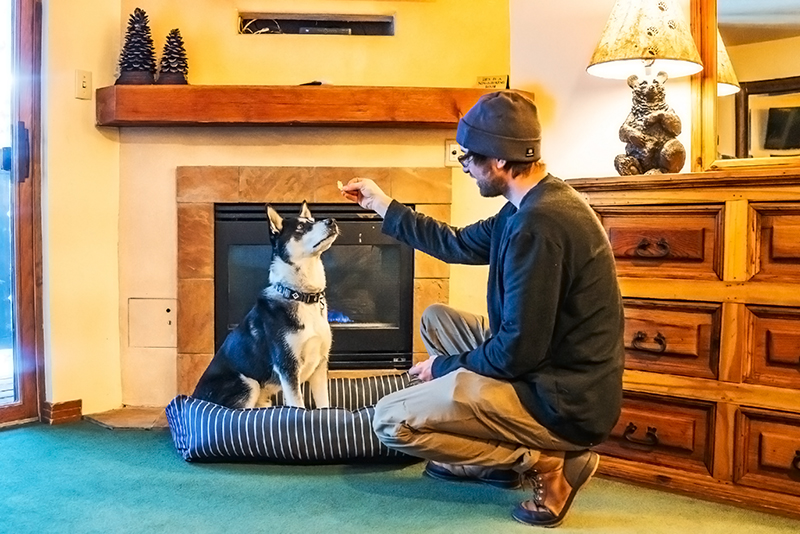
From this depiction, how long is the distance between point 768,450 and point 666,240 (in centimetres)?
70

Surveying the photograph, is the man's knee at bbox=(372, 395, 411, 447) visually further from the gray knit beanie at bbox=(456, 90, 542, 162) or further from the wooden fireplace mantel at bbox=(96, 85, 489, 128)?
the wooden fireplace mantel at bbox=(96, 85, 489, 128)

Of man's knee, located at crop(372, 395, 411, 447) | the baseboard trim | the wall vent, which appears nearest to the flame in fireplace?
the baseboard trim

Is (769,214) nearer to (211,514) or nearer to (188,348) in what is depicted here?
(211,514)

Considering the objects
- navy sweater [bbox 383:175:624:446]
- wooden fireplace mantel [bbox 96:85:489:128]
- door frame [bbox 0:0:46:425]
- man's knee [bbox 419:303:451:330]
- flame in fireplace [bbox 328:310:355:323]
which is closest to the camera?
navy sweater [bbox 383:175:624:446]

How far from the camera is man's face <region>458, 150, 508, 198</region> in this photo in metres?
1.96

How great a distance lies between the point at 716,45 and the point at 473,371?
63.3 inches

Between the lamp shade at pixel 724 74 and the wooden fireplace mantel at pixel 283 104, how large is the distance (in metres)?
A: 0.94

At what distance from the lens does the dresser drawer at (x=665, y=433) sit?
228 centimetres

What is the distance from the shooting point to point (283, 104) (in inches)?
120

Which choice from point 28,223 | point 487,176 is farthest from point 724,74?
point 28,223

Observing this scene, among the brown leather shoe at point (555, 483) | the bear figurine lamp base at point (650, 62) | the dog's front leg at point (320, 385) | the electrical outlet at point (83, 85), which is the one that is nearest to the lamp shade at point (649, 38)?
the bear figurine lamp base at point (650, 62)

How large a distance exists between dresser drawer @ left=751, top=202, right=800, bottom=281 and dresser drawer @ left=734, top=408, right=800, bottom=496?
417 mm

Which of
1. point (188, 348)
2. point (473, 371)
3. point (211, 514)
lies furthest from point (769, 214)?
point (188, 348)

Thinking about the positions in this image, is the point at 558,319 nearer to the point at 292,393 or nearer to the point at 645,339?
the point at 645,339
